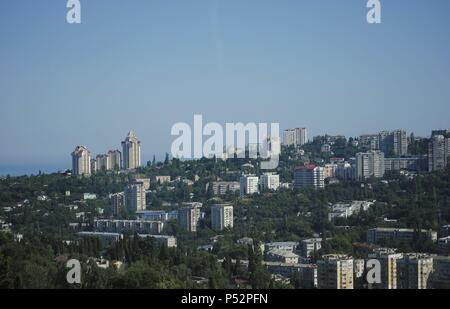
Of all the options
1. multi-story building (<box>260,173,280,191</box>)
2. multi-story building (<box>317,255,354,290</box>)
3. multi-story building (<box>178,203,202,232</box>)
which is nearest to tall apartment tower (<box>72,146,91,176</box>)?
multi-story building (<box>260,173,280,191</box>)

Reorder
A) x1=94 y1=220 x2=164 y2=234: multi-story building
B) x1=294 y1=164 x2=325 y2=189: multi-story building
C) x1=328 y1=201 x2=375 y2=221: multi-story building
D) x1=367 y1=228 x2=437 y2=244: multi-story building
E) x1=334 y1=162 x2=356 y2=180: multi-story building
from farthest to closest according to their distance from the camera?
1. x1=334 y1=162 x2=356 y2=180: multi-story building
2. x1=294 y1=164 x2=325 y2=189: multi-story building
3. x1=94 y1=220 x2=164 y2=234: multi-story building
4. x1=328 y1=201 x2=375 y2=221: multi-story building
5. x1=367 y1=228 x2=437 y2=244: multi-story building

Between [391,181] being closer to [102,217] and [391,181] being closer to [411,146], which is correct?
[411,146]

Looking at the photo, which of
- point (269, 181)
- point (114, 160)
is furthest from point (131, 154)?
point (269, 181)

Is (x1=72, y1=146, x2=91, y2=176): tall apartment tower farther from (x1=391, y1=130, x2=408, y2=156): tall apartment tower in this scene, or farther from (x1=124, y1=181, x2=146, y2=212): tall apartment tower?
(x1=391, y1=130, x2=408, y2=156): tall apartment tower

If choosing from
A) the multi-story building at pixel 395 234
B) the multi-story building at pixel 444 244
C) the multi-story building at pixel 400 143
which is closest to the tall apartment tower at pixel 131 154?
the multi-story building at pixel 400 143

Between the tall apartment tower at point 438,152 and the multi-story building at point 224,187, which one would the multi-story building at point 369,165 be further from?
the multi-story building at point 224,187

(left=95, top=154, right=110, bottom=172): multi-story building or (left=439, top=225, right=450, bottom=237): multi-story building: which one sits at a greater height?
(left=95, top=154, right=110, bottom=172): multi-story building
